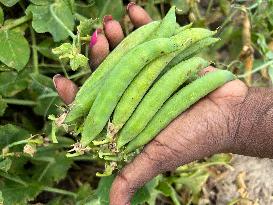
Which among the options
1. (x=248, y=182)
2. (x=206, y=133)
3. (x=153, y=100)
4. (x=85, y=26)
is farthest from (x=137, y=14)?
(x=248, y=182)

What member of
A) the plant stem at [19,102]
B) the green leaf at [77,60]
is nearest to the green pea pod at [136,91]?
the green leaf at [77,60]

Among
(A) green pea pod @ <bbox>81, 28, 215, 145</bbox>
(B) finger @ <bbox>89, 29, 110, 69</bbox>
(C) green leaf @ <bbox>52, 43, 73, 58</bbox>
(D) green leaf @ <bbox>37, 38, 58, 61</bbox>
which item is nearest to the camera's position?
(A) green pea pod @ <bbox>81, 28, 215, 145</bbox>

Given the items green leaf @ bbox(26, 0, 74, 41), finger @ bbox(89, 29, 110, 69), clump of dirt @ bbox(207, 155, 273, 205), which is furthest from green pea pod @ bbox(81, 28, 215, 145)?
clump of dirt @ bbox(207, 155, 273, 205)

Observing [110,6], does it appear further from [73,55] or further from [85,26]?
[73,55]

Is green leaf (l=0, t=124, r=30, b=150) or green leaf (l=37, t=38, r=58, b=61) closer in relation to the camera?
green leaf (l=0, t=124, r=30, b=150)

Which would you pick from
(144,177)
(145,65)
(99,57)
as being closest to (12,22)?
(99,57)

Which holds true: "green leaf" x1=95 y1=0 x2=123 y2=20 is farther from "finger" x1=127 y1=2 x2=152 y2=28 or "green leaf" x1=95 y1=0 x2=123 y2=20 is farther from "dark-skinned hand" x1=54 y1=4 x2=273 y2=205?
"dark-skinned hand" x1=54 y1=4 x2=273 y2=205

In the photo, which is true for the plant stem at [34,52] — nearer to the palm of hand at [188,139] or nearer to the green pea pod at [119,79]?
the green pea pod at [119,79]
